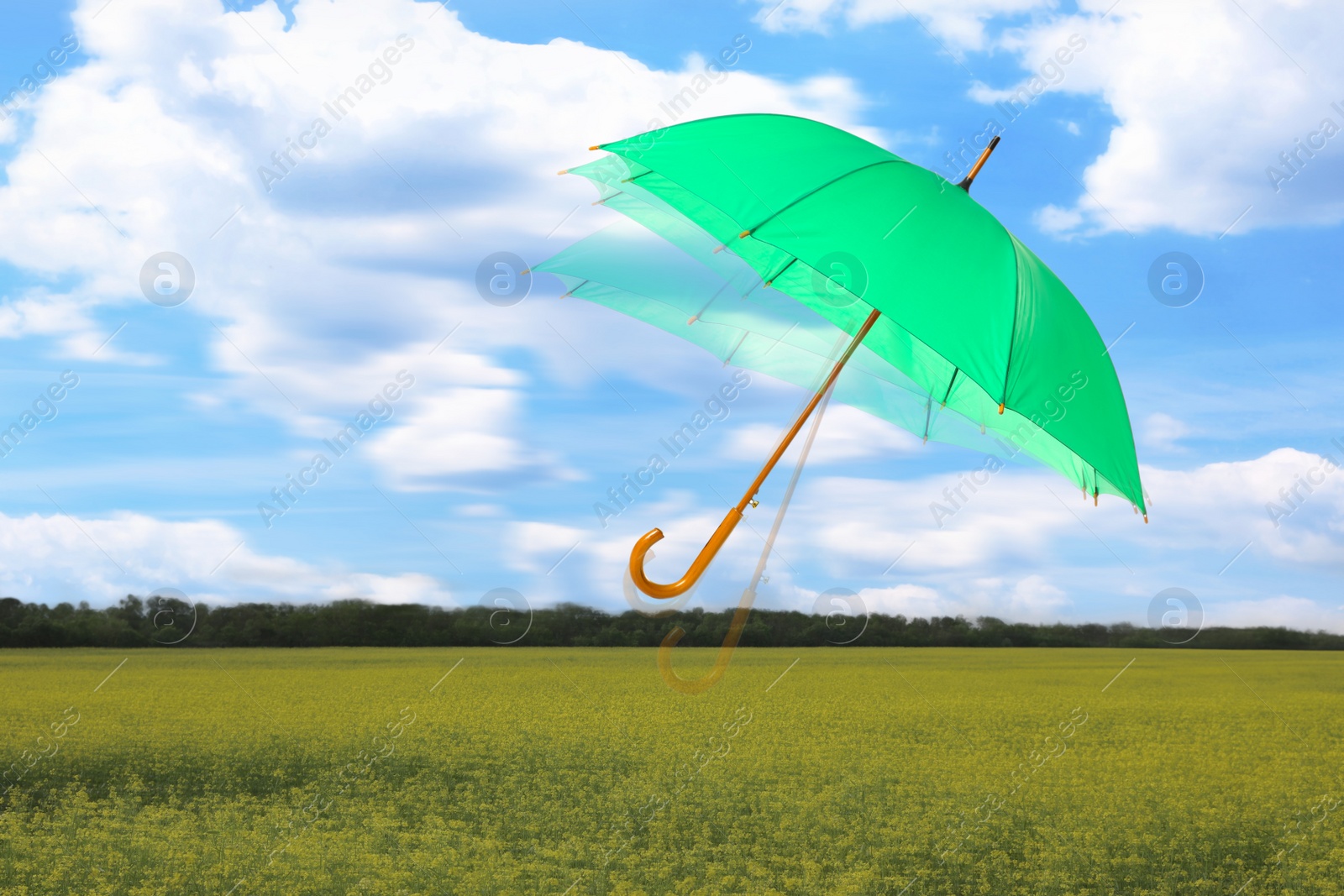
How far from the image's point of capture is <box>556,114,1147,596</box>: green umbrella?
403 cm

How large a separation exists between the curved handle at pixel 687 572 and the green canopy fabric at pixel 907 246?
110cm

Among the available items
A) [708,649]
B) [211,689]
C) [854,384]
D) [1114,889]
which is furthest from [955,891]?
[708,649]

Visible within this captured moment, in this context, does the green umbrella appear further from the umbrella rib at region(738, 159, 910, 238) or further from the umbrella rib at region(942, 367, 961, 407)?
the umbrella rib at region(942, 367, 961, 407)

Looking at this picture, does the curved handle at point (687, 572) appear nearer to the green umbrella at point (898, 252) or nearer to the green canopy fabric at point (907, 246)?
the green umbrella at point (898, 252)

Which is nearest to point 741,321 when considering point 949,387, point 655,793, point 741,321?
point 741,321

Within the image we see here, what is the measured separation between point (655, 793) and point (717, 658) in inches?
194

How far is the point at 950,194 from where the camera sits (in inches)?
178

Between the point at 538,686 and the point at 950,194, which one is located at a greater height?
the point at 950,194

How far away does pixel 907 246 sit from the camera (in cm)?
416

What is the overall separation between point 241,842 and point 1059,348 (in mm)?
6331

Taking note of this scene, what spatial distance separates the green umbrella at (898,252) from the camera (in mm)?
4031

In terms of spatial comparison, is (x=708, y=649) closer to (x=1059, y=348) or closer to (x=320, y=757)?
(x=320, y=757)

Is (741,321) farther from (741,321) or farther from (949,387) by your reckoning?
(949,387)

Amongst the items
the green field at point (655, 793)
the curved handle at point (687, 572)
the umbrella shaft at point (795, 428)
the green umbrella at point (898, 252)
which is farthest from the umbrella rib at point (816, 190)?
the green field at point (655, 793)
